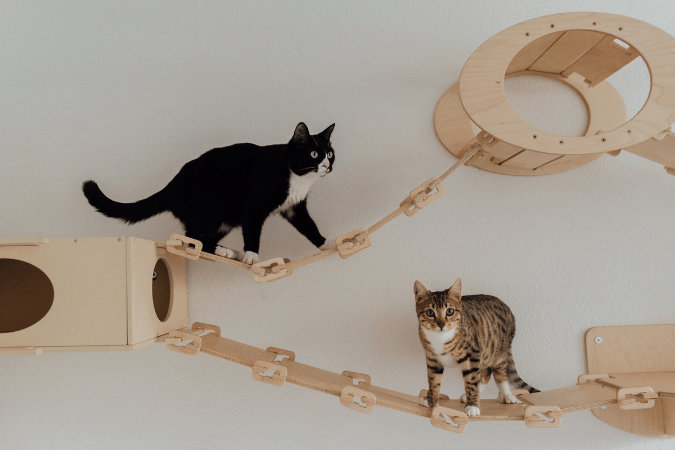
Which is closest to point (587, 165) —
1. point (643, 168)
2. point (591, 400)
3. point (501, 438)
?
point (643, 168)

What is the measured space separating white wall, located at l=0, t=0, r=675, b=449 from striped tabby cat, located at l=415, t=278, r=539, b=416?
5.1 inches

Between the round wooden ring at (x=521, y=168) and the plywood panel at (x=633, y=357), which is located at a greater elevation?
the round wooden ring at (x=521, y=168)

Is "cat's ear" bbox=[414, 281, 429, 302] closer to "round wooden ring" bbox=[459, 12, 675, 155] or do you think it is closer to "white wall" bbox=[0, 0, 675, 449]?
"white wall" bbox=[0, 0, 675, 449]

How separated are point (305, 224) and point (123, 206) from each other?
1.50 ft

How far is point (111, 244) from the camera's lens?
0.90m

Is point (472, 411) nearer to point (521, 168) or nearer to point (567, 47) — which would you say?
point (521, 168)

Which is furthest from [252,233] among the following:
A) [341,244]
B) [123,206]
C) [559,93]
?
[559,93]

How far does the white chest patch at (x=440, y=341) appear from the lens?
942mm

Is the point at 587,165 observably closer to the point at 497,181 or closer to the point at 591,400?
the point at 497,181

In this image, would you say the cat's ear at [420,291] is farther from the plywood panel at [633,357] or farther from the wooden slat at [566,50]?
the wooden slat at [566,50]

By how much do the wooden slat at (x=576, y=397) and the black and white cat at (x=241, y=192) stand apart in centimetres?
64

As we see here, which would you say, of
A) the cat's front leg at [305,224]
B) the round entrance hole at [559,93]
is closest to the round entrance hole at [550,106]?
the round entrance hole at [559,93]

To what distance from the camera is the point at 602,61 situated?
111 cm

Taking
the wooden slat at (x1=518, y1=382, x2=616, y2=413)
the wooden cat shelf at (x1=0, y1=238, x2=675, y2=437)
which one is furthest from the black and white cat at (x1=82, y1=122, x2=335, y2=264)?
the wooden slat at (x1=518, y1=382, x2=616, y2=413)
